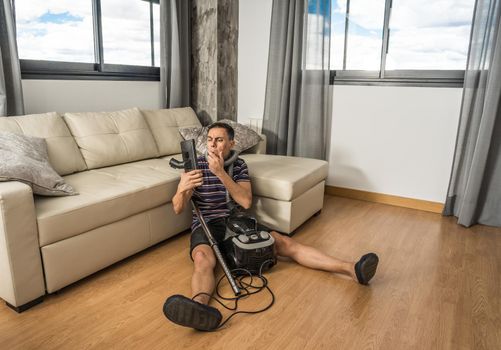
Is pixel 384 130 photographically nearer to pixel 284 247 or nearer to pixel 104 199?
pixel 284 247

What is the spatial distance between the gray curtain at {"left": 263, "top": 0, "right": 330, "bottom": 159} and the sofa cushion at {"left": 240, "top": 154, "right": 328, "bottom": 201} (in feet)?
1.86

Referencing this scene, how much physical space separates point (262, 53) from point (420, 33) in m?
1.40

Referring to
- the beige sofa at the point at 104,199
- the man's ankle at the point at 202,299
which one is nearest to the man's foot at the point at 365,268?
the beige sofa at the point at 104,199

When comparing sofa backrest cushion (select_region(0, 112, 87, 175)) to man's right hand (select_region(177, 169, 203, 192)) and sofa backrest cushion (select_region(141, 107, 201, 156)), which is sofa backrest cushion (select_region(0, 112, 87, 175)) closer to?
sofa backrest cushion (select_region(141, 107, 201, 156))

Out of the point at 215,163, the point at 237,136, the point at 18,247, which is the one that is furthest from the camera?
the point at 237,136

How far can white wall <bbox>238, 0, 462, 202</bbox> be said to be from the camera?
3.05m

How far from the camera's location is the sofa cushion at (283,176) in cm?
247

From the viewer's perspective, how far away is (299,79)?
136 inches

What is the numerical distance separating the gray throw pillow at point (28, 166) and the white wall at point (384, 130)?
2.25m

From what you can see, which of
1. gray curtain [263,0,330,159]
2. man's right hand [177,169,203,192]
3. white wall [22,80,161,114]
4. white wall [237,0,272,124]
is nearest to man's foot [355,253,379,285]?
man's right hand [177,169,203,192]

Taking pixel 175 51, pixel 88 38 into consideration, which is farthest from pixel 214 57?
pixel 88 38

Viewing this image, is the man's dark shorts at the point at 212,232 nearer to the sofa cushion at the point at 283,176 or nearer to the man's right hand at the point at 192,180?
the man's right hand at the point at 192,180

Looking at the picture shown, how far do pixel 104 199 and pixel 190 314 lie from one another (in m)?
0.80

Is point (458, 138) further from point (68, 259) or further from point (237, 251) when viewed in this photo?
point (68, 259)
